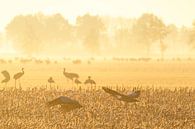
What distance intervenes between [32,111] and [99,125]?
4.07 metres

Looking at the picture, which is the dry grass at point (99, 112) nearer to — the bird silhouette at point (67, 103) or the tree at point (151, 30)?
the bird silhouette at point (67, 103)

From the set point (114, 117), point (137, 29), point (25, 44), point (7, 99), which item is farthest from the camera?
point (137, 29)

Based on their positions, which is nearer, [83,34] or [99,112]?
[99,112]

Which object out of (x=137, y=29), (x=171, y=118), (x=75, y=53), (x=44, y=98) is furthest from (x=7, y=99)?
(x=75, y=53)

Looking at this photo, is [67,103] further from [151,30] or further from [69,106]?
[151,30]

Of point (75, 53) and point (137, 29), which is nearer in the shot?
point (137, 29)

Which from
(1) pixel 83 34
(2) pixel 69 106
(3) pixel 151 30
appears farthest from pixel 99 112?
(1) pixel 83 34

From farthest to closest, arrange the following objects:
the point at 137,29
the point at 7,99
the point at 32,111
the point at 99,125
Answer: the point at 137,29, the point at 7,99, the point at 32,111, the point at 99,125

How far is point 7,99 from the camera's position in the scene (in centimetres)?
2441

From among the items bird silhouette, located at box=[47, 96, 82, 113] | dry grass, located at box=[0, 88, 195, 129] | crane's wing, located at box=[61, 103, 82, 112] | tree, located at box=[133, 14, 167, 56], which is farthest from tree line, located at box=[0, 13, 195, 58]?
bird silhouette, located at box=[47, 96, 82, 113]

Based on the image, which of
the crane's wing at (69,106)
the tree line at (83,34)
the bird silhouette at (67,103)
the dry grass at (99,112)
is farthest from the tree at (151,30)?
the bird silhouette at (67,103)

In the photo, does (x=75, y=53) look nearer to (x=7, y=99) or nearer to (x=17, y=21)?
A: (x=17, y=21)

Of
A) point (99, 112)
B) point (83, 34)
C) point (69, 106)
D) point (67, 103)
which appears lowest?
point (99, 112)

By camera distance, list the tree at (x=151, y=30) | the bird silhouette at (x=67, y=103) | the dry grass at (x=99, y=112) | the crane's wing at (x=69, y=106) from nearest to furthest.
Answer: the dry grass at (x=99, y=112) < the bird silhouette at (x=67, y=103) < the crane's wing at (x=69, y=106) < the tree at (x=151, y=30)
